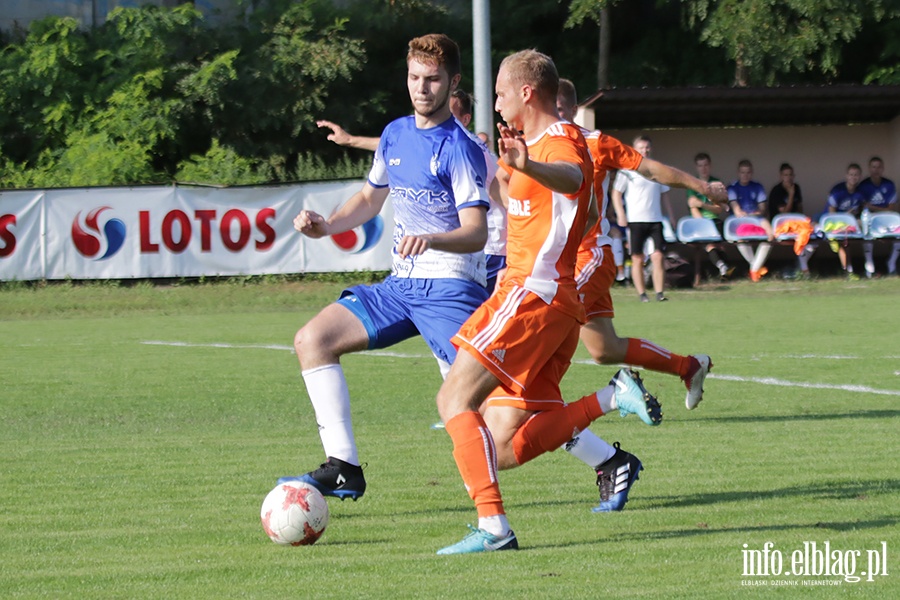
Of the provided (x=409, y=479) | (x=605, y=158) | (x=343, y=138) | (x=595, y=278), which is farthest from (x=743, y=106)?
(x=409, y=479)

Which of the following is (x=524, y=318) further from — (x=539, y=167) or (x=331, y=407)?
(x=331, y=407)

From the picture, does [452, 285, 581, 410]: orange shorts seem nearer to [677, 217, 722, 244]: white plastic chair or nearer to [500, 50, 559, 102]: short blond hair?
[500, 50, 559, 102]: short blond hair

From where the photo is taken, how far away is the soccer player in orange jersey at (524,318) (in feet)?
15.9

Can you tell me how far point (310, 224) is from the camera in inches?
224

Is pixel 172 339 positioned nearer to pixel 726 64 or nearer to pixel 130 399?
pixel 130 399

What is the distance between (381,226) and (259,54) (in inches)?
398

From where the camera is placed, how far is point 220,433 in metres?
8.38

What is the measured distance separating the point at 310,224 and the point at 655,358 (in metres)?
2.76

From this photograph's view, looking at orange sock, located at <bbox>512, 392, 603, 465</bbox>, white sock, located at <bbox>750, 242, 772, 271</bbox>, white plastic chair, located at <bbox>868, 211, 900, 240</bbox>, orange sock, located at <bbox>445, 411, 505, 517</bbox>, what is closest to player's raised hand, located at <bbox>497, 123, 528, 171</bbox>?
orange sock, located at <bbox>445, 411, 505, 517</bbox>

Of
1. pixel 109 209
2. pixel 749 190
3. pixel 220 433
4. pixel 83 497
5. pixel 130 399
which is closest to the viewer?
pixel 83 497

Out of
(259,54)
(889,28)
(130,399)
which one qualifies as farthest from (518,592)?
(889,28)

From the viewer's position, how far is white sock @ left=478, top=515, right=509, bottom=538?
15.7 feet

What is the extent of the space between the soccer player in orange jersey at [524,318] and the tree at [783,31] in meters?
23.9

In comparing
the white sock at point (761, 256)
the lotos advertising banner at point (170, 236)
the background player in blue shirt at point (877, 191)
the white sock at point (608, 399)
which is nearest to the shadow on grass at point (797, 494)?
the white sock at point (608, 399)
